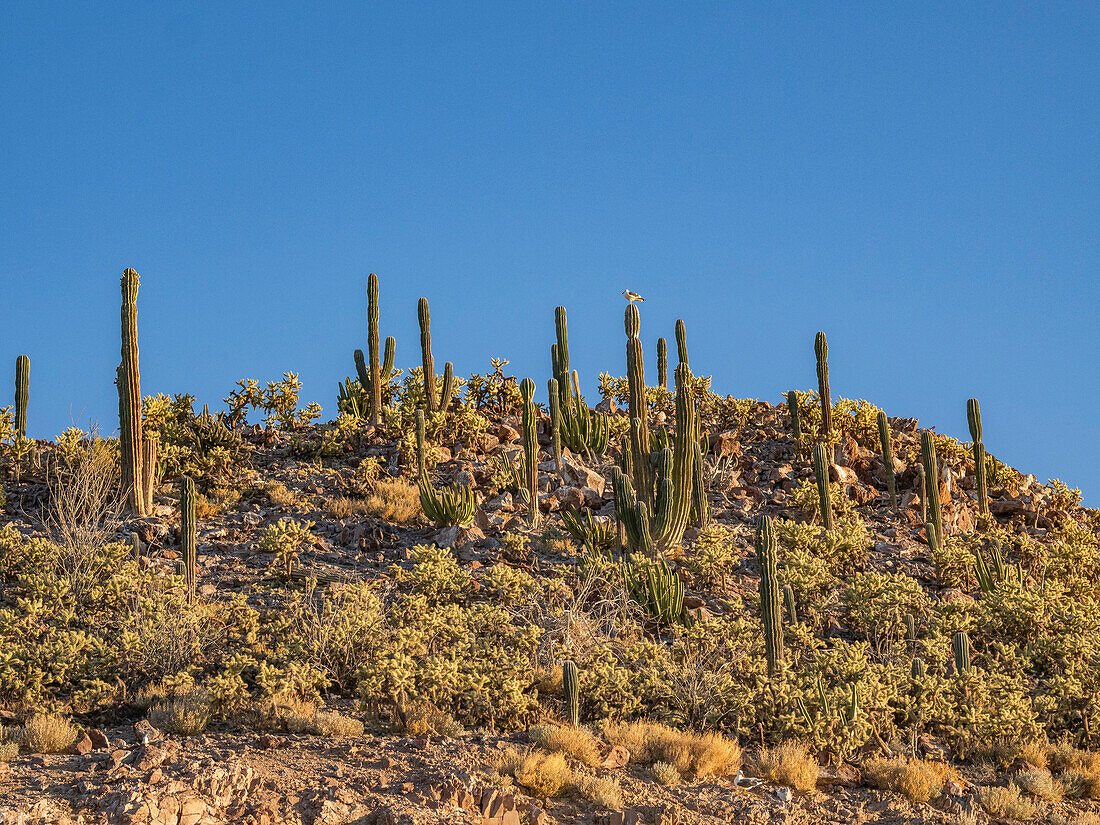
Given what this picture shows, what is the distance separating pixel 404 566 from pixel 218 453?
4873 millimetres

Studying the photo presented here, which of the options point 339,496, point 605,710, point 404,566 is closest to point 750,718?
point 605,710

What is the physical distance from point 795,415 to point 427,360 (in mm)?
7013

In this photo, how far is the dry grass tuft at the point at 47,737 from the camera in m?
9.84

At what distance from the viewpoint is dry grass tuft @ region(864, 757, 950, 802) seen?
10094 mm

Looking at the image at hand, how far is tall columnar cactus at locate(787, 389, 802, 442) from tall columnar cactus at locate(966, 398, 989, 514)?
3018mm


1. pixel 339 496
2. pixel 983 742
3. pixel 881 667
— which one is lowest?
pixel 983 742

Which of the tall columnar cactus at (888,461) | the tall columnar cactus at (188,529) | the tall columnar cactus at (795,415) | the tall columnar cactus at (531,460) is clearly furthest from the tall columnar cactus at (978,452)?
the tall columnar cactus at (188,529)

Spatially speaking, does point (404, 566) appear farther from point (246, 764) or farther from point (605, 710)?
point (246, 764)

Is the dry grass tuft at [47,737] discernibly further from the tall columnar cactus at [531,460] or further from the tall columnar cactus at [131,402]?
the tall columnar cactus at [531,460]

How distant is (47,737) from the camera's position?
9.88m

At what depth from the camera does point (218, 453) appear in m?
18.3

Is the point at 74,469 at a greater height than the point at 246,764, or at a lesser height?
greater

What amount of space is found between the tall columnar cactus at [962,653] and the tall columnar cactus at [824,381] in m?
7.68

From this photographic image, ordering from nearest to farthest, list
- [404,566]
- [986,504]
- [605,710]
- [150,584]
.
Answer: [605,710]
[150,584]
[404,566]
[986,504]
